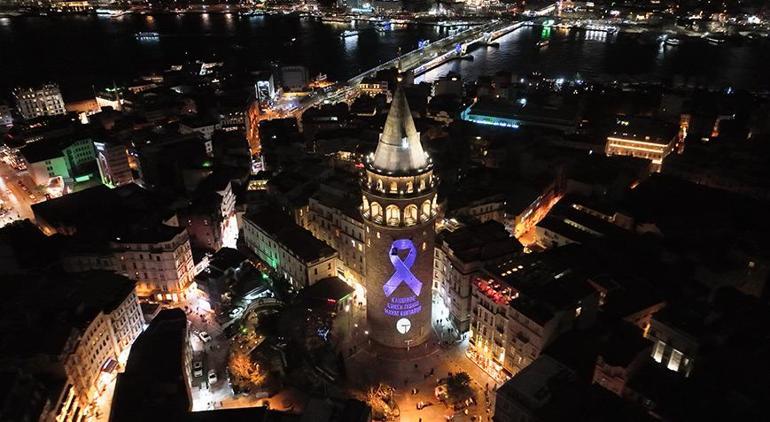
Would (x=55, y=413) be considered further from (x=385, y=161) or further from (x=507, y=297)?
(x=507, y=297)

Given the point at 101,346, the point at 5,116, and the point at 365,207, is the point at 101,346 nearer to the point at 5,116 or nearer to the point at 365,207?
the point at 365,207

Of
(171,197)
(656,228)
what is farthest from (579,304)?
(171,197)

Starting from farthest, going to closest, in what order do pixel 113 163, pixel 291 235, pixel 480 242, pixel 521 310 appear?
pixel 113 163 < pixel 291 235 < pixel 480 242 < pixel 521 310

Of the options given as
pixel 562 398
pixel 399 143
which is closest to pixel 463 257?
pixel 399 143

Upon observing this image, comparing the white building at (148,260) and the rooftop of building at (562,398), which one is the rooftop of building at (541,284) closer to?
the rooftop of building at (562,398)

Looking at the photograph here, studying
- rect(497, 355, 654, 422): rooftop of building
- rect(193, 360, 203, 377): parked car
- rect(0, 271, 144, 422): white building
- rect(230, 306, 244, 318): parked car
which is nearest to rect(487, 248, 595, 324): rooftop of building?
rect(497, 355, 654, 422): rooftop of building
